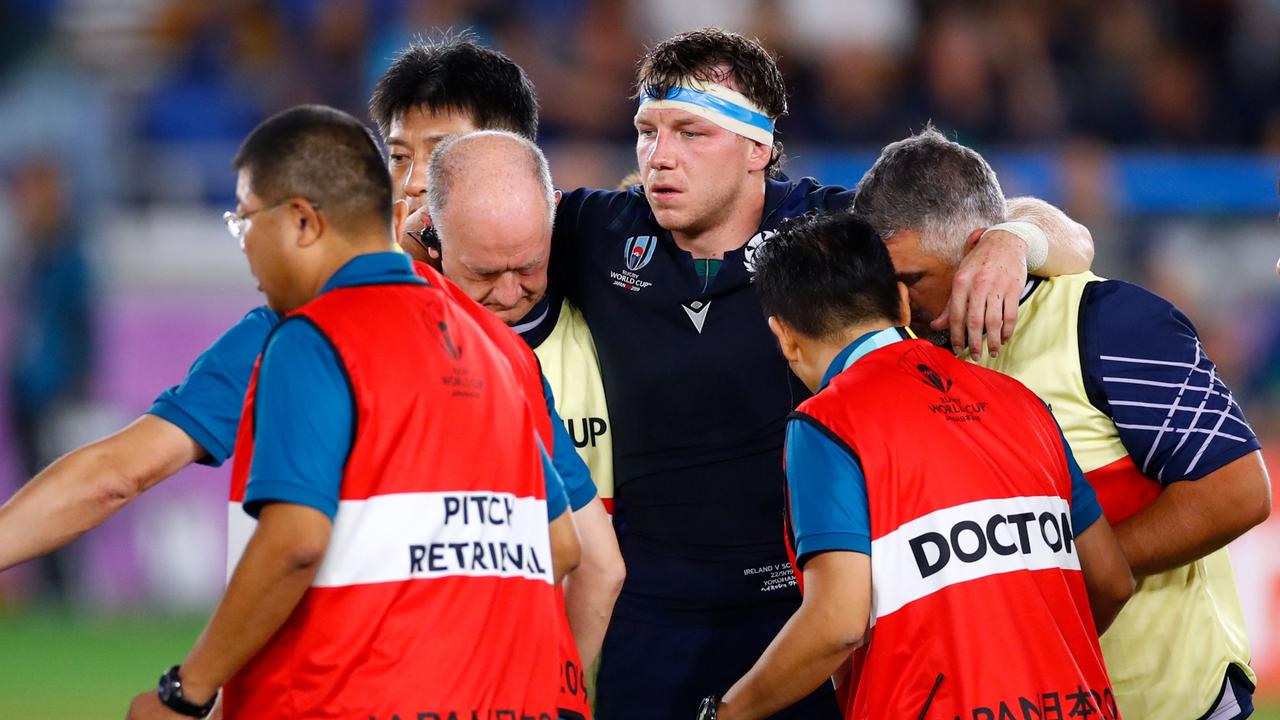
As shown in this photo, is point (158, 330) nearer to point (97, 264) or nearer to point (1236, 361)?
point (97, 264)

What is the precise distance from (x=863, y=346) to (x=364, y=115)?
837cm

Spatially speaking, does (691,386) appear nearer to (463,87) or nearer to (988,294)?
(988,294)

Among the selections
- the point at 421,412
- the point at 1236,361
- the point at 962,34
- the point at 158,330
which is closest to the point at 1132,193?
the point at 1236,361

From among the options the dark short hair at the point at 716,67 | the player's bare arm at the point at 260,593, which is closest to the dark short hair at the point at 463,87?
the dark short hair at the point at 716,67

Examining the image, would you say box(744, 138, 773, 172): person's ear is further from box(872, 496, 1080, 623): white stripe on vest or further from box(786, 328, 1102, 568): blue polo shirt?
box(872, 496, 1080, 623): white stripe on vest

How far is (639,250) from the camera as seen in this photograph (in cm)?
461

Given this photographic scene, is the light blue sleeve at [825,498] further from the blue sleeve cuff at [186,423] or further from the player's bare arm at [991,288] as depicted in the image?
the blue sleeve cuff at [186,423]

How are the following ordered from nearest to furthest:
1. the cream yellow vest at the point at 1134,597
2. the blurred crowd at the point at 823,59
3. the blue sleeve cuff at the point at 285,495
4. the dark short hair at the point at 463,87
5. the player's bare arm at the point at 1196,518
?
the blue sleeve cuff at the point at 285,495 < the player's bare arm at the point at 1196,518 < the cream yellow vest at the point at 1134,597 < the dark short hair at the point at 463,87 < the blurred crowd at the point at 823,59

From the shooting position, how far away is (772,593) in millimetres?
4445

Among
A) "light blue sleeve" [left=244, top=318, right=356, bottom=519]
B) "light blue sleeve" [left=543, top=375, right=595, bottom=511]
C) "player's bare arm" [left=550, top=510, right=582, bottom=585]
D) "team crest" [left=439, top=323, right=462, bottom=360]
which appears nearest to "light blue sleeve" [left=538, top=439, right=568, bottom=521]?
"player's bare arm" [left=550, top=510, right=582, bottom=585]

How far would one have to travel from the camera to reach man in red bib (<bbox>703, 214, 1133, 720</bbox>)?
11.0 ft

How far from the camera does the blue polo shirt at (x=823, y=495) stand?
132 inches

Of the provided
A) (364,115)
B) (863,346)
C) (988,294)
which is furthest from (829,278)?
(364,115)

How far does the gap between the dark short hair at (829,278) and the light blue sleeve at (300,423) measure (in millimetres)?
1237
